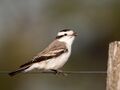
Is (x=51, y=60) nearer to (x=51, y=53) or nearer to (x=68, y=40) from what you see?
(x=51, y=53)

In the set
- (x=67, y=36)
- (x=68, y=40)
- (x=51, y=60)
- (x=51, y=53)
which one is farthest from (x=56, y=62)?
(x=67, y=36)

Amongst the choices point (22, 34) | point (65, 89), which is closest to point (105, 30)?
point (22, 34)

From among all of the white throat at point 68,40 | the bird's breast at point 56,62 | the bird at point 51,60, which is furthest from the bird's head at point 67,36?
the bird's breast at point 56,62

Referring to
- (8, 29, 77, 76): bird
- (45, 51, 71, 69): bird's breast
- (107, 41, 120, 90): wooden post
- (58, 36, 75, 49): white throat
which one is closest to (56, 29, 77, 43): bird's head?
(58, 36, 75, 49): white throat

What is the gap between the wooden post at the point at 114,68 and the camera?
8562 mm

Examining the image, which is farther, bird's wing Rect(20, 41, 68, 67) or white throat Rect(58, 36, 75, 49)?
white throat Rect(58, 36, 75, 49)

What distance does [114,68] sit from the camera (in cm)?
859

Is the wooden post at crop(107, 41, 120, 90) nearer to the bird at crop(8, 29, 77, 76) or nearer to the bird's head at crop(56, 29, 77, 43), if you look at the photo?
the bird at crop(8, 29, 77, 76)

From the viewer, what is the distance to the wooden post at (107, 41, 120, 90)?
8.56m

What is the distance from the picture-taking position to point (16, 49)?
20.8 m

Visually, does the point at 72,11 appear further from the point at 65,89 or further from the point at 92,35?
the point at 65,89

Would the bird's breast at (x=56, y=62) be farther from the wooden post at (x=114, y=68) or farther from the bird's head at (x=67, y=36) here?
the wooden post at (x=114, y=68)

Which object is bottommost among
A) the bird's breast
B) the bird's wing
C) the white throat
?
the bird's breast

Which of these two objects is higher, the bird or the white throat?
the white throat
